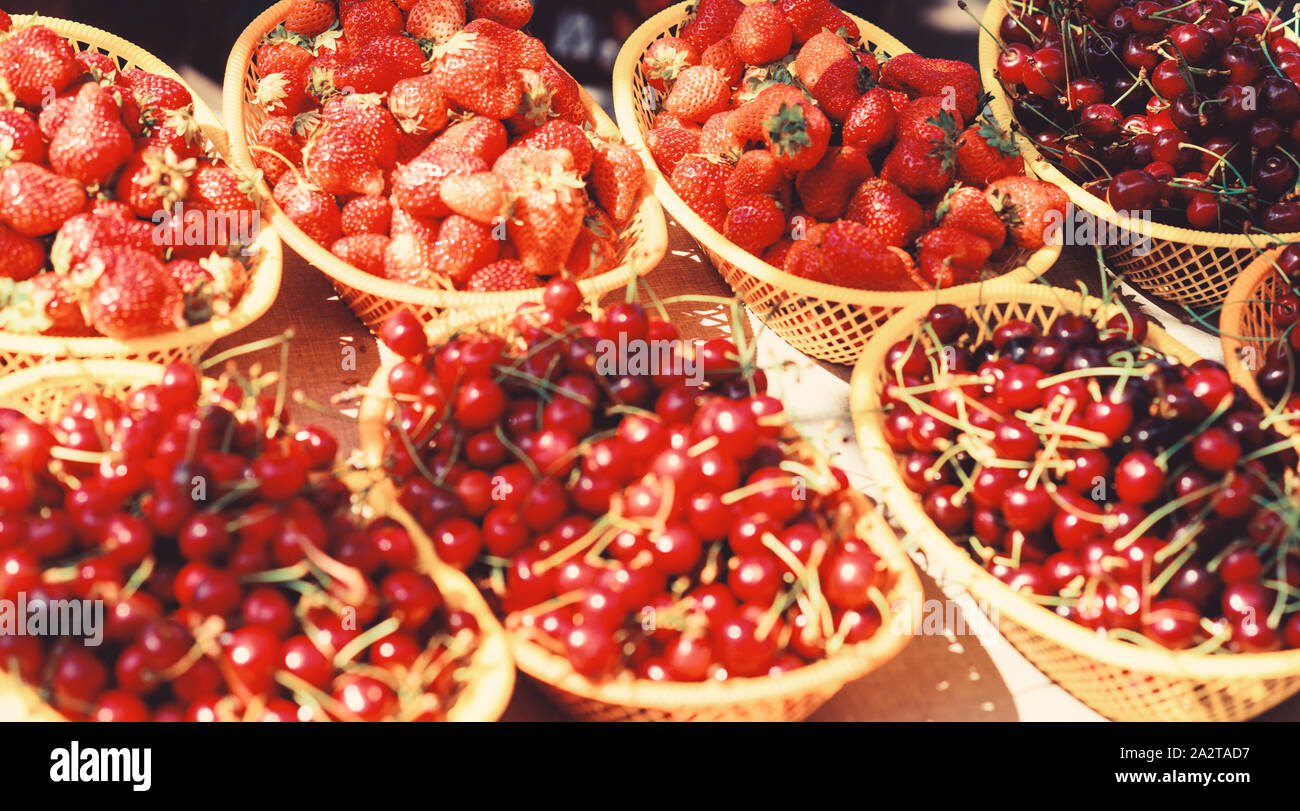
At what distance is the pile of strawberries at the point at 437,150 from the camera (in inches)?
61.4

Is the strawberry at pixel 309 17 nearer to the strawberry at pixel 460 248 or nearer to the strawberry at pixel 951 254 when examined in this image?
the strawberry at pixel 460 248

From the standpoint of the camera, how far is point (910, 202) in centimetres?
175

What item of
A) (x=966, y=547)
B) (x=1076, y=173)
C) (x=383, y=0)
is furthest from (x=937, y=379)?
(x=383, y=0)

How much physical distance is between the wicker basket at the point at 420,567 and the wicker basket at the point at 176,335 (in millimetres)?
45

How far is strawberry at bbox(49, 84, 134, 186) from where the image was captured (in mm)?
1437

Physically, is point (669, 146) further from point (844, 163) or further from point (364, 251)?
Result: point (364, 251)

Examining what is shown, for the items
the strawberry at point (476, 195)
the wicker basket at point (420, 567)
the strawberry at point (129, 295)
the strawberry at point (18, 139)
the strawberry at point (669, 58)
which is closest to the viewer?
the wicker basket at point (420, 567)

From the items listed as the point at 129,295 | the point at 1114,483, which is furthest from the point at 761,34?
the point at 129,295

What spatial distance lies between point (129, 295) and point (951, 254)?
4.21ft

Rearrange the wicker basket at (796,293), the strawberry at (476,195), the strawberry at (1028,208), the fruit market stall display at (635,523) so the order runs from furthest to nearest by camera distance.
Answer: the strawberry at (1028,208), the wicker basket at (796,293), the strawberry at (476,195), the fruit market stall display at (635,523)

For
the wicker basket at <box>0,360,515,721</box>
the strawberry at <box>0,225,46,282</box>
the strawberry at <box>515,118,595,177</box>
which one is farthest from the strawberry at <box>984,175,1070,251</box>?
the strawberry at <box>0,225,46,282</box>

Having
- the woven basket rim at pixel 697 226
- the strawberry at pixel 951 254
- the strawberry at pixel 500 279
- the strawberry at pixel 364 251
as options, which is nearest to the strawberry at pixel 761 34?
the woven basket rim at pixel 697 226

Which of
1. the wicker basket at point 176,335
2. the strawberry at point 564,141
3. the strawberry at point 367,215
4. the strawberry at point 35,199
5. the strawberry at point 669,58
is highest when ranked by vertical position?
the strawberry at point 669,58

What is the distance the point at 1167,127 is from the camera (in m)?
1.91
